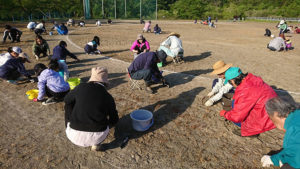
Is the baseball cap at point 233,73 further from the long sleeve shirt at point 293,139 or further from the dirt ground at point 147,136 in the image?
the long sleeve shirt at point 293,139

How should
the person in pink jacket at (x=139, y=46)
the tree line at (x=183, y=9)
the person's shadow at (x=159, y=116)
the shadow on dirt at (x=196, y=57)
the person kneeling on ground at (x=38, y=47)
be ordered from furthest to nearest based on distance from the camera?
the tree line at (x=183, y=9) → the shadow on dirt at (x=196, y=57) → the person kneeling on ground at (x=38, y=47) → the person in pink jacket at (x=139, y=46) → the person's shadow at (x=159, y=116)

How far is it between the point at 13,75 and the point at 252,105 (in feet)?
24.4

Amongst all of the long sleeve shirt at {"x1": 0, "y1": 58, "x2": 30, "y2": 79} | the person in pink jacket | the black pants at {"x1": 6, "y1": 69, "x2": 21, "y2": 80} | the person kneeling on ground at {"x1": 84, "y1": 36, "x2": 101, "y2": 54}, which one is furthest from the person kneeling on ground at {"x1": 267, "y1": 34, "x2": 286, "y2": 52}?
the black pants at {"x1": 6, "y1": 69, "x2": 21, "y2": 80}

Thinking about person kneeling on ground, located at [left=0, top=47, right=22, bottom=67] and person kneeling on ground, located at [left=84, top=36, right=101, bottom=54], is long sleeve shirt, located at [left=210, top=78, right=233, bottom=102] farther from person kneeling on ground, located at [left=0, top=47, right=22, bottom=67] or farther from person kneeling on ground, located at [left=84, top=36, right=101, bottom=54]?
person kneeling on ground, located at [left=84, top=36, right=101, bottom=54]

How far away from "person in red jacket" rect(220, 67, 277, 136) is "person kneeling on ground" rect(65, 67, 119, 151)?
2.44 metres

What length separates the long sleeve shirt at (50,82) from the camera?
4.77m

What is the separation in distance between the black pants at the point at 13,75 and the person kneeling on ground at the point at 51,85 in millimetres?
2062

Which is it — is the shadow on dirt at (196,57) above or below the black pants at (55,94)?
above

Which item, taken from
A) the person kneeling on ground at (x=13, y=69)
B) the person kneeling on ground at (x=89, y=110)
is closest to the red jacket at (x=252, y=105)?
the person kneeling on ground at (x=89, y=110)

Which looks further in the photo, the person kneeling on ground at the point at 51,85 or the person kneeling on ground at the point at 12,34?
the person kneeling on ground at the point at 12,34

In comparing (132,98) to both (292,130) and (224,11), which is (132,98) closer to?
(292,130)

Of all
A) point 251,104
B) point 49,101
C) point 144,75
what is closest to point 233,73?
point 251,104

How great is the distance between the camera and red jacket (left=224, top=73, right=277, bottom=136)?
3.29 m

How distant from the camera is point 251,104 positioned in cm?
332
